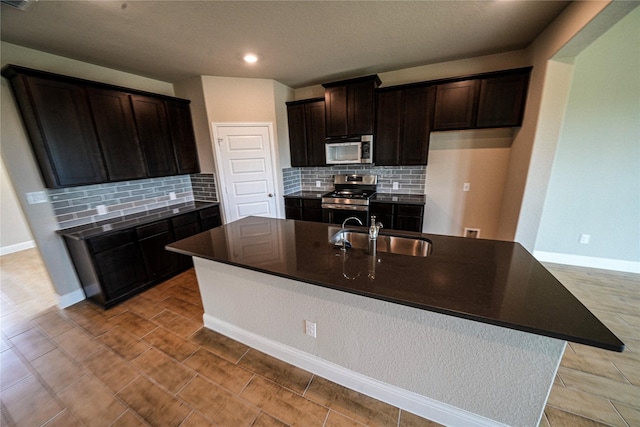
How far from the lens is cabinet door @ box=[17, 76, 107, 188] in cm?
209

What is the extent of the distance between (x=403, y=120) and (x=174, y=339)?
3.61 meters

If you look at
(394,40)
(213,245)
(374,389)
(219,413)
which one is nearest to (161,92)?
(213,245)

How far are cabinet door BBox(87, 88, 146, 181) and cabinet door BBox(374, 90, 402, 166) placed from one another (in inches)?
124

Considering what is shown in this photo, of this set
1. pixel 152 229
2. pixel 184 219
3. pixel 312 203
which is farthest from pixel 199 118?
pixel 312 203

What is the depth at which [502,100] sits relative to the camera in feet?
8.91

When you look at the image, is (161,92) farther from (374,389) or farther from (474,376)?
(474,376)

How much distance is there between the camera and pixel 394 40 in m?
2.41

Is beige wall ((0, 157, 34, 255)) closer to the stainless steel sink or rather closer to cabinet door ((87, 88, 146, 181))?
cabinet door ((87, 88, 146, 181))

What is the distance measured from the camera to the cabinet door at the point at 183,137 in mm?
3191

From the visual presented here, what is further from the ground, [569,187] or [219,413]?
[569,187]

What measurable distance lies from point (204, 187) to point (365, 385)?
343cm

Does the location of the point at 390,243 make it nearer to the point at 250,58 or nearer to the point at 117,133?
the point at 250,58

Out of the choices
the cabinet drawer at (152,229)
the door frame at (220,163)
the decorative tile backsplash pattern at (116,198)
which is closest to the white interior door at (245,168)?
the door frame at (220,163)

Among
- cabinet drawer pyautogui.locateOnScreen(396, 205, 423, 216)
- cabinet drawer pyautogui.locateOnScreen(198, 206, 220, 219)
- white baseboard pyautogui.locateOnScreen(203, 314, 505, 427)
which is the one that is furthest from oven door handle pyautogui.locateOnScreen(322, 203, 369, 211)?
white baseboard pyautogui.locateOnScreen(203, 314, 505, 427)
